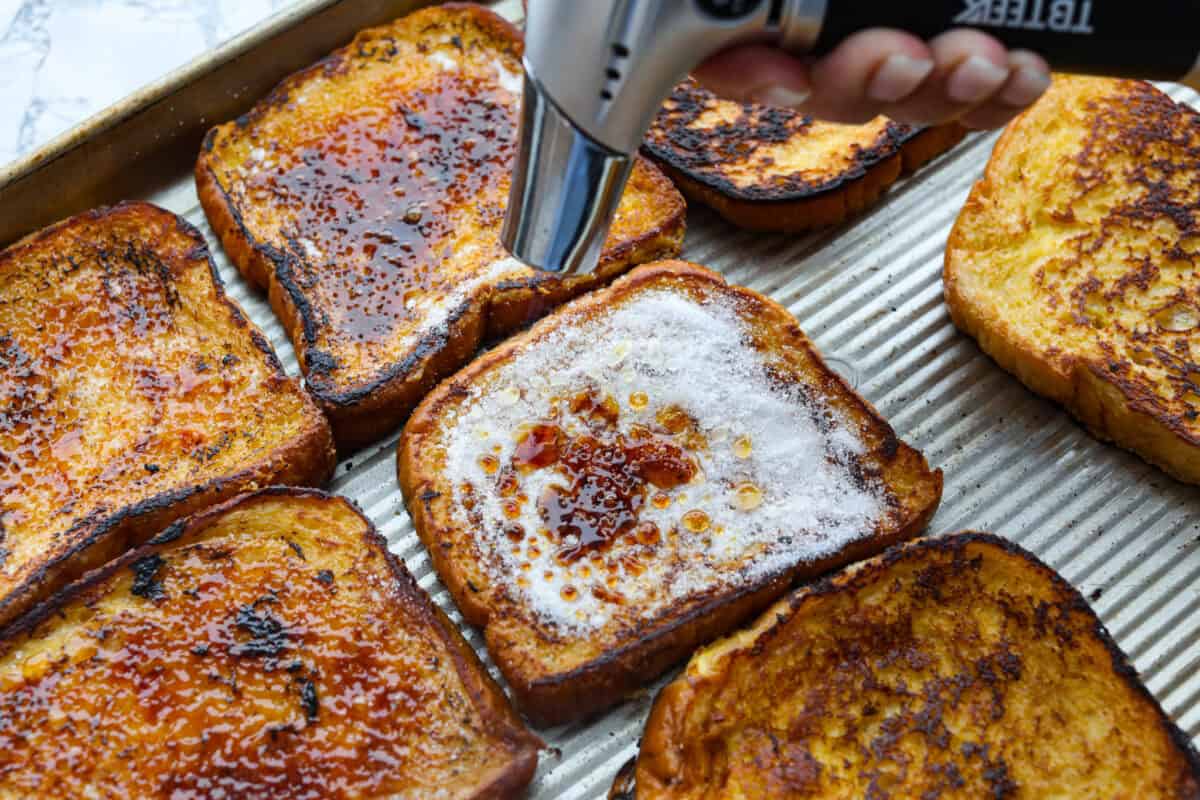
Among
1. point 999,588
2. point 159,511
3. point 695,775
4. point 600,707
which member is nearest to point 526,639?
point 600,707

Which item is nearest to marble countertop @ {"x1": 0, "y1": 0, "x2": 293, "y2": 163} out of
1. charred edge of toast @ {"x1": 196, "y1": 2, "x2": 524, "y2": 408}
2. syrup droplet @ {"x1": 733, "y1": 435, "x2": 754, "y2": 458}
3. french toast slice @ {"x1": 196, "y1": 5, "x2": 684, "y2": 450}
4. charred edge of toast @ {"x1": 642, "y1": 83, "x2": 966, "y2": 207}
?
charred edge of toast @ {"x1": 196, "y1": 2, "x2": 524, "y2": 408}

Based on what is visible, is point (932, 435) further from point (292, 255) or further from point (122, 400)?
point (122, 400)

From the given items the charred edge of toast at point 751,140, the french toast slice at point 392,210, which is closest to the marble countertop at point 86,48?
the french toast slice at point 392,210

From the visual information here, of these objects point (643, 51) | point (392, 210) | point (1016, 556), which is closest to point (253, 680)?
A: point (392, 210)

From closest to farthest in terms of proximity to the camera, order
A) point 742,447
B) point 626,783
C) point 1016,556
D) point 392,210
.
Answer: point 626,783 → point 1016,556 → point 742,447 → point 392,210

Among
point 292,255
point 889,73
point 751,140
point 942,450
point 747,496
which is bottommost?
point 942,450

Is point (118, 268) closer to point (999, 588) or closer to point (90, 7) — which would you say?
point (90, 7)

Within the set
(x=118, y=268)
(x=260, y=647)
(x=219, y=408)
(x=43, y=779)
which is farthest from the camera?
(x=118, y=268)
